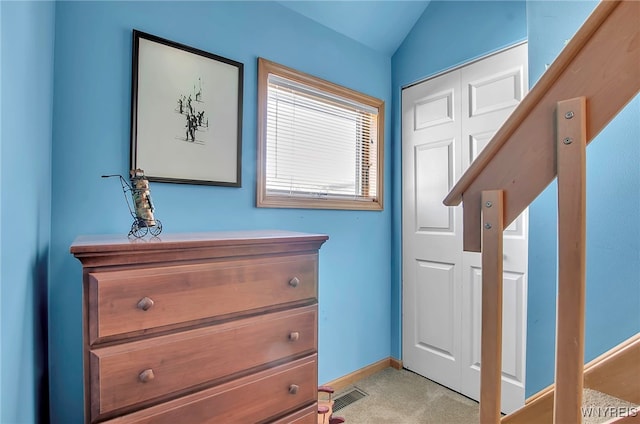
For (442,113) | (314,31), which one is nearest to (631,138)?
(442,113)

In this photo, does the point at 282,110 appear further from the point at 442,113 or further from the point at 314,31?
the point at 442,113

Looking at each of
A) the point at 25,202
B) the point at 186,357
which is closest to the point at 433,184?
the point at 186,357

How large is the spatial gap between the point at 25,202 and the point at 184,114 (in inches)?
33.9

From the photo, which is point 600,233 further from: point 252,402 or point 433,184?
point 252,402

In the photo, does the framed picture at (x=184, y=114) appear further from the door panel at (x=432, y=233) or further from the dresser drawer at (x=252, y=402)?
the door panel at (x=432, y=233)

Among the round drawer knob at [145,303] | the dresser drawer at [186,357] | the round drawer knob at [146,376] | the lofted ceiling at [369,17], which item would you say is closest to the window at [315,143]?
the lofted ceiling at [369,17]

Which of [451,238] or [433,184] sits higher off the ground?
[433,184]

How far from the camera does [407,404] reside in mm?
2000

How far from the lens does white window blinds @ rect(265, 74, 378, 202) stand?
196 cm

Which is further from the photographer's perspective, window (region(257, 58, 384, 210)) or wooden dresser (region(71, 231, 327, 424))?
window (region(257, 58, 384, 210))

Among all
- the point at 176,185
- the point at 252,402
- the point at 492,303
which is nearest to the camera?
the point at 492,303

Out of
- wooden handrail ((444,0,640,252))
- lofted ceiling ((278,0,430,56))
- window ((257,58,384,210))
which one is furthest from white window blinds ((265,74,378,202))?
wooden handrail ((444,0,640,252))

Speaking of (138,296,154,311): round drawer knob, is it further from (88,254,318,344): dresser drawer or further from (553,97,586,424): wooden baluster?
(553,97,586,424): wooden baluster

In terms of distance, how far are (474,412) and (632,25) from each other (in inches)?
82.9
